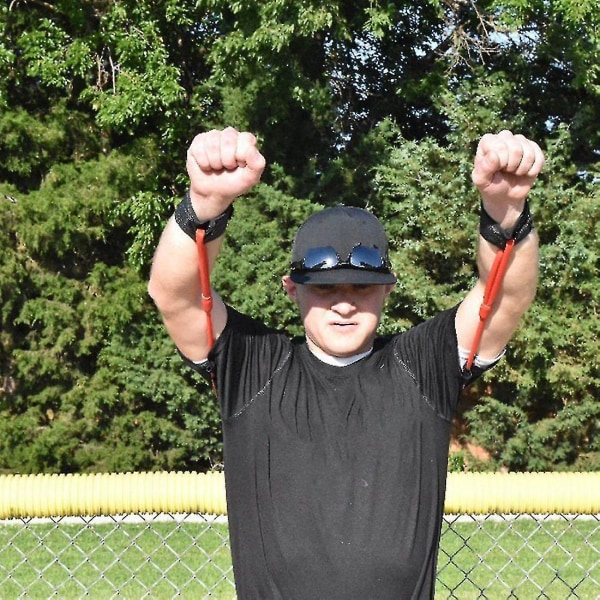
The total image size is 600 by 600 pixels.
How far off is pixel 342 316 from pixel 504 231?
0.41 metres

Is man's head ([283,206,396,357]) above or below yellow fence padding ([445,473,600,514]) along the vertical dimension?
above

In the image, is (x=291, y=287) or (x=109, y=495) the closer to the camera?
(x=291, y=287)

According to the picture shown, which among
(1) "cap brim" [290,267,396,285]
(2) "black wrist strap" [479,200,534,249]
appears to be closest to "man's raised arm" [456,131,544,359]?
(2) "black wrist strap" [479,200,534,249]

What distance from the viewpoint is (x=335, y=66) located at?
10812mm

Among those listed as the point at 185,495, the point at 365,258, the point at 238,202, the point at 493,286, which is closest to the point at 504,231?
the point at 493,286

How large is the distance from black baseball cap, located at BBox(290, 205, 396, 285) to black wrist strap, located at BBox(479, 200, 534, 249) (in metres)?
0.26

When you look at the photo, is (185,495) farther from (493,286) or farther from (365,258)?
(493,286)

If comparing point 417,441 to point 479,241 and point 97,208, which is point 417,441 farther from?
point 97,208

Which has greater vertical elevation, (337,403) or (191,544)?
(337,403)

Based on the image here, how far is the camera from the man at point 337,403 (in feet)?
6.55

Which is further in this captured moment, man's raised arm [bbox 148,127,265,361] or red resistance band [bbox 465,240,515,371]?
red resistance band [bbox 465,240,515,371]

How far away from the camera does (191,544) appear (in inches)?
161

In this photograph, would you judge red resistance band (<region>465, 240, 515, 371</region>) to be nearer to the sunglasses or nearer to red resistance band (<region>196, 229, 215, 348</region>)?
the sunglasses

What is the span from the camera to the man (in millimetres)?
1997
